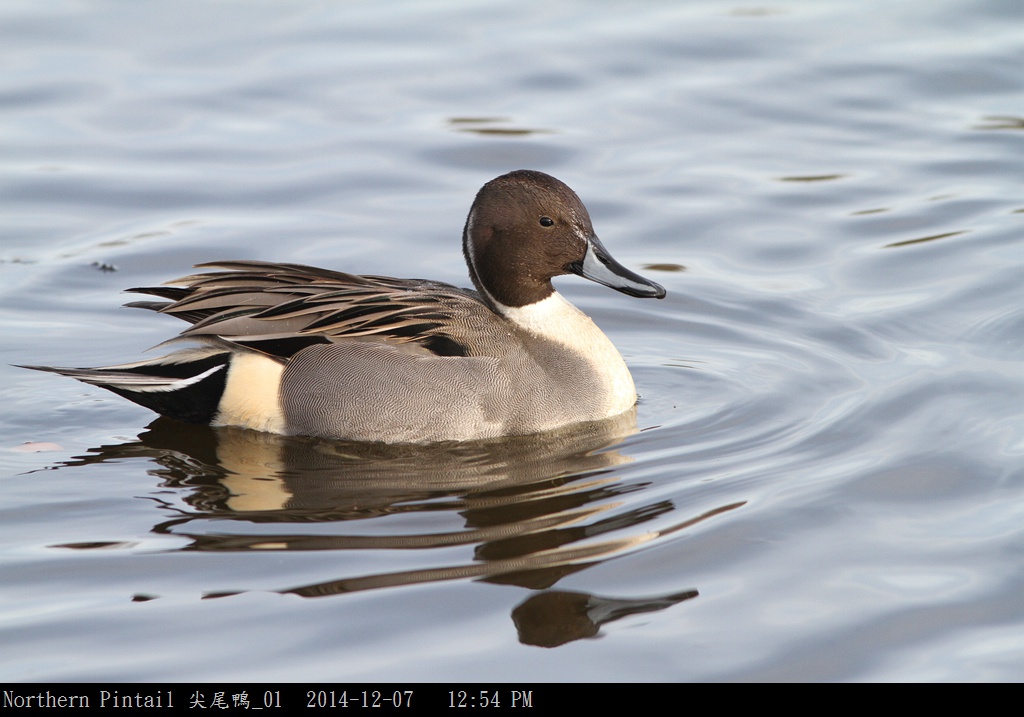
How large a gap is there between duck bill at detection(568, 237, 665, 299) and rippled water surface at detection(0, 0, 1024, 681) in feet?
1.78

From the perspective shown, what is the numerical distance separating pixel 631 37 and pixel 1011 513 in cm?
707

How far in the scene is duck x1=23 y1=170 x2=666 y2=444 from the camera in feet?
20.4

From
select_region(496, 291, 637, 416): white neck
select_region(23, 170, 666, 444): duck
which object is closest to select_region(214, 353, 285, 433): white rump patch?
select_region(23, 170, 666, 444): duck

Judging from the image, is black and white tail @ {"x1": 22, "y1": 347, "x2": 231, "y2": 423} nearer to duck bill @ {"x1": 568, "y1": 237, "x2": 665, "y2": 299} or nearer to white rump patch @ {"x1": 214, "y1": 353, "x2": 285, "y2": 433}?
white rump patch @ {"x1": 214, "y1": 353, "x2": 285, "y2": 433}

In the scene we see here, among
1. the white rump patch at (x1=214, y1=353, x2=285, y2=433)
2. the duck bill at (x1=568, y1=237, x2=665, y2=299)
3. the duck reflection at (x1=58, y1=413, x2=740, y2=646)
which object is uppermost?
the duck bill at (x1=568, y1=237, x2=665, y2=299)

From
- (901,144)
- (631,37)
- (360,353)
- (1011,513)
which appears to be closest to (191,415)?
(360,353)

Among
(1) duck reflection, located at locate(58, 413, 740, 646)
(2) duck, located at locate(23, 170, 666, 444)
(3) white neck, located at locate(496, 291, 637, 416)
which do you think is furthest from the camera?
(3) white neck, located at locate(496, 291, 637, 416)

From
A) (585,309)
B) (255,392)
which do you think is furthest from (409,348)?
(585,309)

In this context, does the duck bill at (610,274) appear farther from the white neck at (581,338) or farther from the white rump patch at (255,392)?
the white rump patch at (255,392)

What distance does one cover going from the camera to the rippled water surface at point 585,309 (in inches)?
182

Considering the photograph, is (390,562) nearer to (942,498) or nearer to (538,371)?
(538,371)

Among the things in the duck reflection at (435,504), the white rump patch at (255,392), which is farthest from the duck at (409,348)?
the duck reflection at (435,504)

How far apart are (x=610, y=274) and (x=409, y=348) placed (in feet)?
3.27

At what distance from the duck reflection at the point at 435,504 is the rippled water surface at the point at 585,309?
0.8 inches
